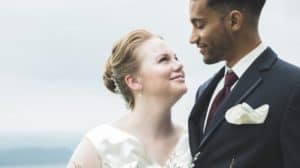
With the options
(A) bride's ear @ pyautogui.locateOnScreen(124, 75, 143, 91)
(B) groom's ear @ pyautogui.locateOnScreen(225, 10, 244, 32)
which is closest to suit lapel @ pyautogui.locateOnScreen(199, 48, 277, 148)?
(B) groom's ear @ pyautogui.locateOnScreen(225, 10, 244, 32)

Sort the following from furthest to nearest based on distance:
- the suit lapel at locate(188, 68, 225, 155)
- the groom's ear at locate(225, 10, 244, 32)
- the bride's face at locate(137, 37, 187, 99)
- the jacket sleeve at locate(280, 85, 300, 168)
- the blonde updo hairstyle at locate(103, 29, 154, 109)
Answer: the blonde updo hairstyle at locate(103, 29, 154, 109)
the bride's face at locate(137, 37, 187, 99)
the suit lapel at locate(188, 68, 225, 155)
the groom's ear at locate(225, 10, 244, 32)
the jacket sleeve at locate(280, 85, 300, 168)

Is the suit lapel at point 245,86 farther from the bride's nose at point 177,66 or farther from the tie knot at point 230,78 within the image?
the bride's nose at point 177,66

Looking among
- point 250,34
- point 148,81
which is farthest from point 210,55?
point 148,81

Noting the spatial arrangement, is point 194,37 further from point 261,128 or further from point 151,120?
point 151,120

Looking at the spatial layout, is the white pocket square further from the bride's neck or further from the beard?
the bride's neck

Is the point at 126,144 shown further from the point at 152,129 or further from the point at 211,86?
the point at 211,86

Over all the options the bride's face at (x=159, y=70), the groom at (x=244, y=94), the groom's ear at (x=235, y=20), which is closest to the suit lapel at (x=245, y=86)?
the groom at (x=244, y=94)

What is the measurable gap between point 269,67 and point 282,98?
12cm

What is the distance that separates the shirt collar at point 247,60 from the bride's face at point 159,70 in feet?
2.00

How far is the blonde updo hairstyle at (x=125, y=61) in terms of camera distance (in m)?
2.74

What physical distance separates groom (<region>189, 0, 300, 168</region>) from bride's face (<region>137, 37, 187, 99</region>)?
1.86 feet

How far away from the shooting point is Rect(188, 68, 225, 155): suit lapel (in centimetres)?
209

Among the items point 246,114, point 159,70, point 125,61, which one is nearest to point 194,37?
point 246,114

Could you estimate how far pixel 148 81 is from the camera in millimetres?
2699
